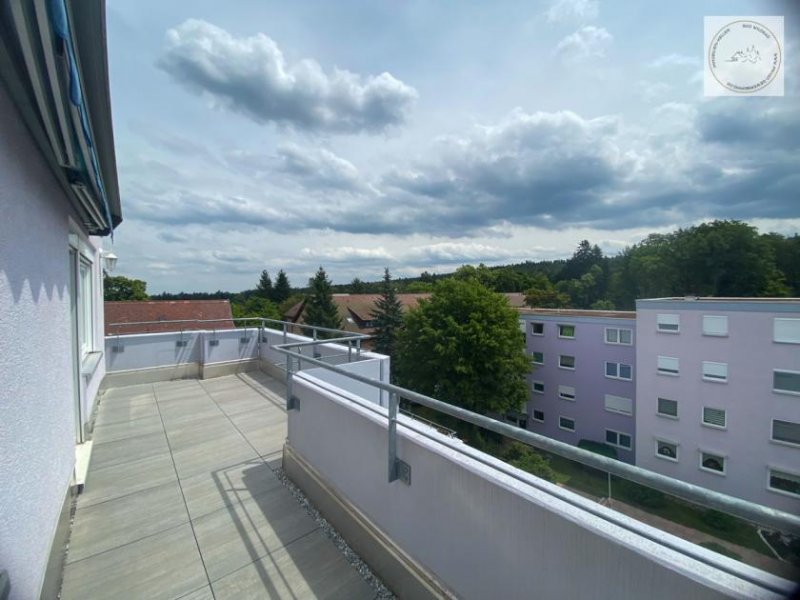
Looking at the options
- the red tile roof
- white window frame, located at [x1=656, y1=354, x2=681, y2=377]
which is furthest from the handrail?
the red tile roof

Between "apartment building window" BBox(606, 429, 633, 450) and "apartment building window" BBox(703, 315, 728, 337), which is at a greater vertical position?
"apartment building window" BBox(703, 315, 728, 337)

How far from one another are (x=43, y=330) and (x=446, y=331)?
17.3 meters

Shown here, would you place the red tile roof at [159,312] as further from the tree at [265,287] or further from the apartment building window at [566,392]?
the tree at [265,287]

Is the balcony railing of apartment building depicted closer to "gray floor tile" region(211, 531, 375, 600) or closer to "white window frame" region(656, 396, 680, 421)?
"gray floor tile" region(211, 531, 375, 600)

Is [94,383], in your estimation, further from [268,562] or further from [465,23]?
[465,23]

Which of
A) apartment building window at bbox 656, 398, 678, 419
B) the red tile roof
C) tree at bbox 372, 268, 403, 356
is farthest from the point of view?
tree at bbox 372, 268, 403, 356

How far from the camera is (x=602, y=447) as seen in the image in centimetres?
1841

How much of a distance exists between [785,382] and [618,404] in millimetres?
6874

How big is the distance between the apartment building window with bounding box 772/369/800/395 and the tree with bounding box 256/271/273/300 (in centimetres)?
5128

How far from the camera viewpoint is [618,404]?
18.1m

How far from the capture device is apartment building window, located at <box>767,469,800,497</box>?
40.3 feet

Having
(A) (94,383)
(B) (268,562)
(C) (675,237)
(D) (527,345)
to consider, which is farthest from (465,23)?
(C) (675,237)

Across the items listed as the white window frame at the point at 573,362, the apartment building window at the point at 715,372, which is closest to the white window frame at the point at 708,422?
the apartment building window at the point at 715,372

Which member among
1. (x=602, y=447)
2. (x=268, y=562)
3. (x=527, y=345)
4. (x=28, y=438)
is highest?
(x=28, y=438)
